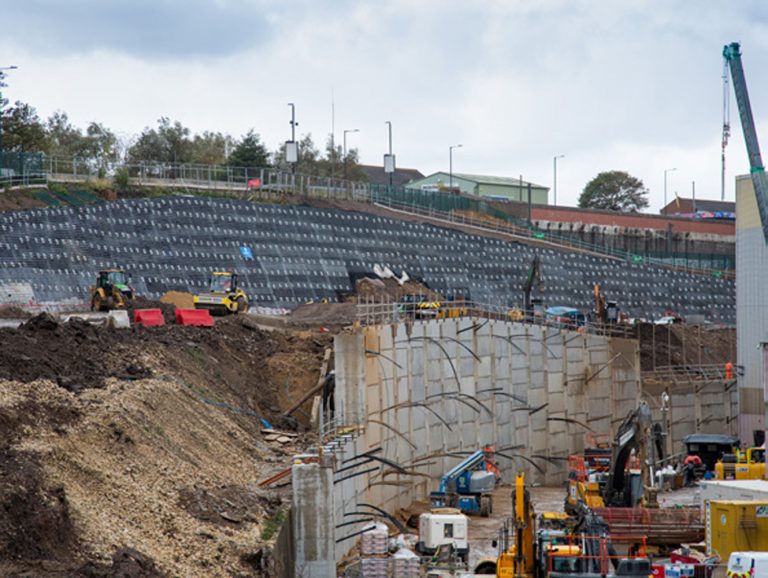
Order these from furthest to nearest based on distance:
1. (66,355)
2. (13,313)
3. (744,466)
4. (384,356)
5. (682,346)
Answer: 1. (682,346)
2. (13,313)
3. (384,356)
4. (744,466)
5. (66,355)

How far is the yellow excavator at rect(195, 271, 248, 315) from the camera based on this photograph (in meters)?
49.8

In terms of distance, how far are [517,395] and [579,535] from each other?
27371 mm

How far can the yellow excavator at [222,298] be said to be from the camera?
4978 cm

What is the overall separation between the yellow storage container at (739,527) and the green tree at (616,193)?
122 meters

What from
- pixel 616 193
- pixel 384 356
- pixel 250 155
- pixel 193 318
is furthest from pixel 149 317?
pixel 616 193

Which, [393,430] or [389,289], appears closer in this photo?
[393,430]

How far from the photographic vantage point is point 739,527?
27.3 metres

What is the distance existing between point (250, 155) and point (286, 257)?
40.1 m

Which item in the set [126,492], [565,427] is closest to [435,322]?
[565,427]

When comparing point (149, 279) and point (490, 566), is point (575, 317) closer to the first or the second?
point (149, 279)

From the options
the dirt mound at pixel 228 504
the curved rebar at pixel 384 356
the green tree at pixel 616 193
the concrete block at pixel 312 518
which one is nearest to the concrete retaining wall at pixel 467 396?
the curved rebar at pixel 384 356

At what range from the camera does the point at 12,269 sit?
52281mm

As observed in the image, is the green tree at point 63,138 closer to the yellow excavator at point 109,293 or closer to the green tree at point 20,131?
the green tree at point 20,131

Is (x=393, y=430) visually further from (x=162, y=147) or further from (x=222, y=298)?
(x=162, y=147)
